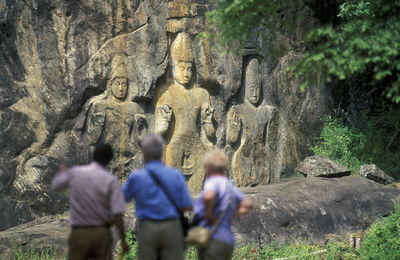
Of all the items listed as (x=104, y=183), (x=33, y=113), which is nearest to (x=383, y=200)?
(x=33, y=113)

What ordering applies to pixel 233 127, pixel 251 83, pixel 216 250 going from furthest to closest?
1. pixel 251 83
2. pixel 233 127
3. pixel 216 250

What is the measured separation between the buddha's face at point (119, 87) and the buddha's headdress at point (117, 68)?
71 millimetres

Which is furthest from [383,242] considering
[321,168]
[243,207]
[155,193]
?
[155,193]

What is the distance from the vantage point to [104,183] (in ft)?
24.3

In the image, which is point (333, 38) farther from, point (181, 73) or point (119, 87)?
point (181, 73)

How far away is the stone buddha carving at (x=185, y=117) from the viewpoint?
16.9 m

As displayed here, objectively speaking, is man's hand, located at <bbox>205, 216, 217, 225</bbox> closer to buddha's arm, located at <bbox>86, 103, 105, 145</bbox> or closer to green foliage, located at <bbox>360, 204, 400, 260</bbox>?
green foliage, located at <bbox>360, 204, 400, 260</bbox>

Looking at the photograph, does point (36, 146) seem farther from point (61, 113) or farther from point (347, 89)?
point (347, 89)

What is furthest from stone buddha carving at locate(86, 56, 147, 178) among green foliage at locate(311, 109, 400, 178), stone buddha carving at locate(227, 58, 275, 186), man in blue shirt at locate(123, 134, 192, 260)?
man in blue shirt at locate(123, 134, 192, 260)

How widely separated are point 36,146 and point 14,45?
1.95 metres

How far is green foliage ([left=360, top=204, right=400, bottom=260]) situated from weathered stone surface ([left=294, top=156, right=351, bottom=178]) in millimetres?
3057

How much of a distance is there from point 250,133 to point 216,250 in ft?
35.3

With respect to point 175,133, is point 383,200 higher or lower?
lower

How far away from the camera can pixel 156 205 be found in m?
7.43
